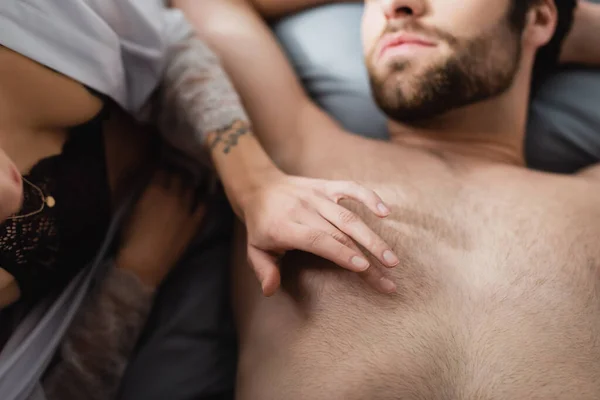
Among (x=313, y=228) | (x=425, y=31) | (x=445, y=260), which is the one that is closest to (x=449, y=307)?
(x=445, y=260)

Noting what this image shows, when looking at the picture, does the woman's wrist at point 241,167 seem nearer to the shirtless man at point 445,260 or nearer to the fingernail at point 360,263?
the shirtless man at point 445,260

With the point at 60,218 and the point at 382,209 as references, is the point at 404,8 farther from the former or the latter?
the point at 60,218

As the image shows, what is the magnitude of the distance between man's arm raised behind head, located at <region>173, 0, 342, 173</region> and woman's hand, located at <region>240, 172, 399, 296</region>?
171 millimetres

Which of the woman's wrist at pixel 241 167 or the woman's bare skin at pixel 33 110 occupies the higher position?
the woman's bare skin at pixel 33 110

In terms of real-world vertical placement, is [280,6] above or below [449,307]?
above

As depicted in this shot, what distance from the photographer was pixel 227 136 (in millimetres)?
769

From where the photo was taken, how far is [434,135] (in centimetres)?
93

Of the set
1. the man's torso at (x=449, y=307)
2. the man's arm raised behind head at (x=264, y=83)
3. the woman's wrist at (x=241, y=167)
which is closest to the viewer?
the man's torso at (x=449, y=307)

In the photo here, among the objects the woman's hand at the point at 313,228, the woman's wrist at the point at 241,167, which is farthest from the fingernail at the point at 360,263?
the woman's wrist at the point at 241,167

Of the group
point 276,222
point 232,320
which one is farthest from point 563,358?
point 232,320

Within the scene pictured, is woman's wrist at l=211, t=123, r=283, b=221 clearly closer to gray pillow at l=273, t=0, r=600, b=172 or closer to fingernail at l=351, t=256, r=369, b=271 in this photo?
fingernail at l=351, t=256, r=369, b=271

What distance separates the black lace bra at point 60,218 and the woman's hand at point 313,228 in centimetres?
24

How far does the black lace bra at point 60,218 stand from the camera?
0.60 metres

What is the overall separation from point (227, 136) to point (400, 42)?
0.34m
